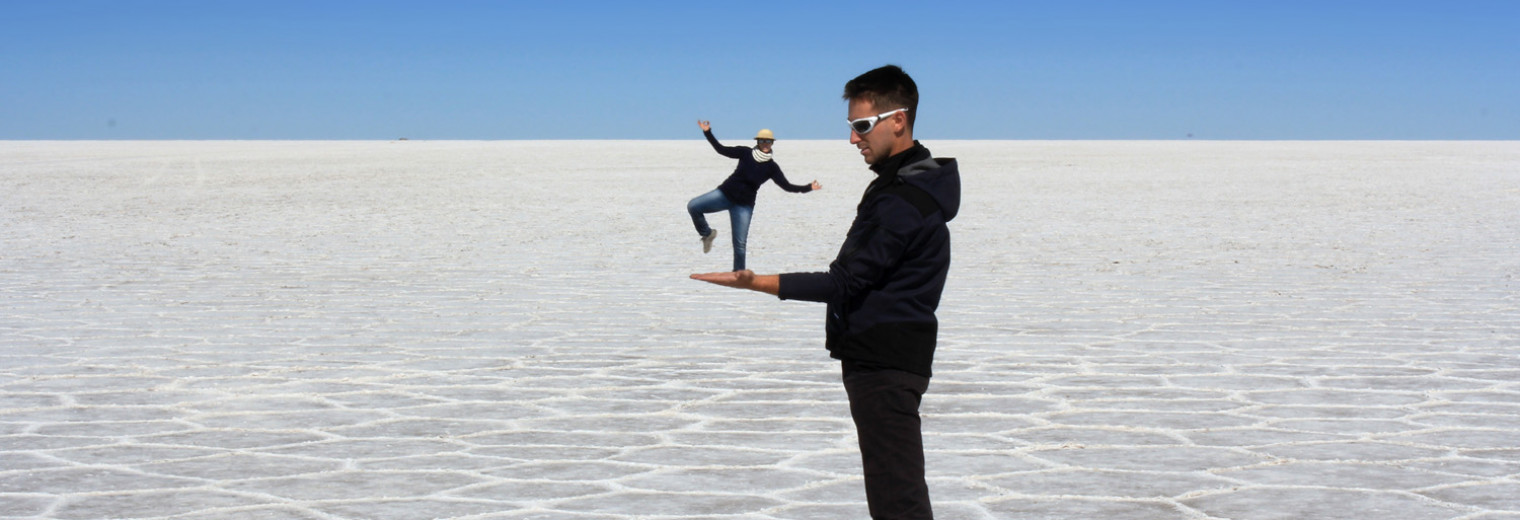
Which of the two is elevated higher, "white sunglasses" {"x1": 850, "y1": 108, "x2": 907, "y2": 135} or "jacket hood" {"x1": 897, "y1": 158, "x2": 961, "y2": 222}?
"white sunglasses" {"x1": 850, "y1": 108, "x2": 907, "y2": 135}

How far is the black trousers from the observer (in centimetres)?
357

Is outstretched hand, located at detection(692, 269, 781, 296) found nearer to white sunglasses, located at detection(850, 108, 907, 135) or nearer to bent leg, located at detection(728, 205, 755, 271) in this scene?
white sunglasses, located at detection(850, 108, 907, 135)

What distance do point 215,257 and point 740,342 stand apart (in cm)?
855

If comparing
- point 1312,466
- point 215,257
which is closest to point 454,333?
point 1312,466

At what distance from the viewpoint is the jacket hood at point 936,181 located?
3527mm

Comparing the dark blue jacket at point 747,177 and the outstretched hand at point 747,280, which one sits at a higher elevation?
the dark blue jacket at point 747,177

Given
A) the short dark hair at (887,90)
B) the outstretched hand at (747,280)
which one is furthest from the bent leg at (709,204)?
the outstretched hand at (747,280)

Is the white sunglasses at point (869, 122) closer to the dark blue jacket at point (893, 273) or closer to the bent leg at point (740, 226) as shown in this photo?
the dark blue jacket at point (893, 273)

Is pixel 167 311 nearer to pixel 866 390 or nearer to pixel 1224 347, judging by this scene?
pixel 1224 347

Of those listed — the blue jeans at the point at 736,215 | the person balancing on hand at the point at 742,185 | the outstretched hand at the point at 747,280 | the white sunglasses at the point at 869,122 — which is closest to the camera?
the outstretched hand at the point at 747,280

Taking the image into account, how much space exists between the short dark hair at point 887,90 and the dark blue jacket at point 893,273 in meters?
0.10

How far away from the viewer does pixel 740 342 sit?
30.1ft

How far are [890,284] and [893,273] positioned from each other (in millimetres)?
24

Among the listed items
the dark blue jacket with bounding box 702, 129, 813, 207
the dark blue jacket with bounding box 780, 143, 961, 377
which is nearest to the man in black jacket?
the dark blue jacket with bounding box 780, 143, 961, 377
